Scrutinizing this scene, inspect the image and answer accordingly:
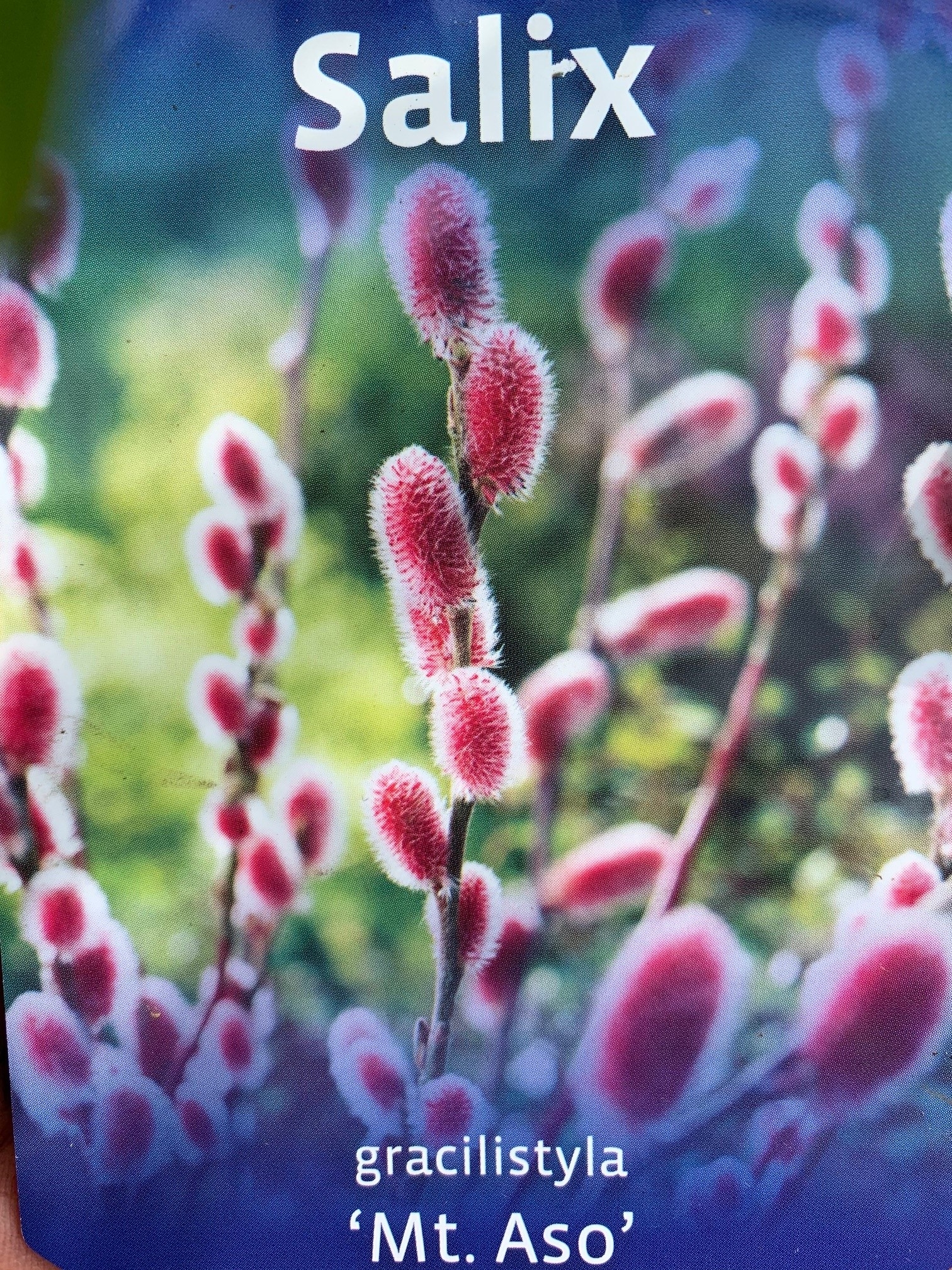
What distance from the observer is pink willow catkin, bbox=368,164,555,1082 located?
1480mm

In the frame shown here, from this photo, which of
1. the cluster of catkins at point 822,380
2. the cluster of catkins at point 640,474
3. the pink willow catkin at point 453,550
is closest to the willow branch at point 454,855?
the pink willow catkin at point 453,550

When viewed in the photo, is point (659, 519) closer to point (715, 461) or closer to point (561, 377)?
point (715, 461)

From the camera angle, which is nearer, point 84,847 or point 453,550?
point 453,550

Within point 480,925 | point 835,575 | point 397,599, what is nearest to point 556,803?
point 480,925

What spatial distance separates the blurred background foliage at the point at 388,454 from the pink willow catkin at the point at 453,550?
0.02 meters

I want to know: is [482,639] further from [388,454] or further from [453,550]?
[388,454]

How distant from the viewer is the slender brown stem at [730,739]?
1520 mm

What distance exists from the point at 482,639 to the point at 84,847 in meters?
0.62

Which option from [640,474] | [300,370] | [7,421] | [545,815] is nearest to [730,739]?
[545,815]

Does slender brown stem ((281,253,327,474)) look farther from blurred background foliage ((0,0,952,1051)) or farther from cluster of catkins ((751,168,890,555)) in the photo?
cluster of catkins ((751,168,890,555))

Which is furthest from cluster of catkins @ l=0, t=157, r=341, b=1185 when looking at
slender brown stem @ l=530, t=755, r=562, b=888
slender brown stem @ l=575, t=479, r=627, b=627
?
slender brown stem @ l=575, t=479, r=627, b=627

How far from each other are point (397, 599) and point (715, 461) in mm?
444

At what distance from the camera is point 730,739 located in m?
1.55

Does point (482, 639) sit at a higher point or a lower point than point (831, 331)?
lower
